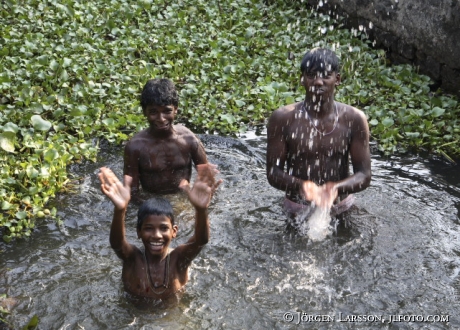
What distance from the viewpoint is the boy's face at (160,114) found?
5180 millimetres

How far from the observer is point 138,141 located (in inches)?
213

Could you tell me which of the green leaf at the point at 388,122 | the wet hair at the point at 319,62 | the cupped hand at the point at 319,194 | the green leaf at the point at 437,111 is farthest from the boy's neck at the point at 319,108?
the green leaf at the point at 437,111

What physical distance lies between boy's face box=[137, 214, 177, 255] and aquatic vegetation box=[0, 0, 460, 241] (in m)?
1.35

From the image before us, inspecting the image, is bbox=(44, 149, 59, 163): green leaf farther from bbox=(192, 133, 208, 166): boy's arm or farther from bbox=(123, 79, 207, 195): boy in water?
bbox=(192, 133, 208, 166): boy's arm

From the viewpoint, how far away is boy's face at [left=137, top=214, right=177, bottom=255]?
392cm

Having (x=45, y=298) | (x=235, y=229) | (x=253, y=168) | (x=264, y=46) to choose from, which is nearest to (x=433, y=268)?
(x=235, y=229)

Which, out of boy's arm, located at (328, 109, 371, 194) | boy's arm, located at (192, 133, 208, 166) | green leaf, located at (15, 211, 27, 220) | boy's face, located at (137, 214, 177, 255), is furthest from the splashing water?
green leaf, located at (15, 211, 27, 220)

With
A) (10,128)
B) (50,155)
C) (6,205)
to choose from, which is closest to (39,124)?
(10,128)

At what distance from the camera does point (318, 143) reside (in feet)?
16.5

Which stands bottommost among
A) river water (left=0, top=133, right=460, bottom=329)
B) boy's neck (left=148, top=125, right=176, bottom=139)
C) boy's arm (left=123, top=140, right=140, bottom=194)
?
river water (left=0, top=133, right=460, bottom=329)

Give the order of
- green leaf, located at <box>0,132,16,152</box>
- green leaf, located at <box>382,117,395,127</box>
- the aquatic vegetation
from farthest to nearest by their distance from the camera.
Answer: green leaf, located at <box>382,117,395,127</box>
the aquatic vegetation
green leaf, located at <box>0,132,16,152</box>

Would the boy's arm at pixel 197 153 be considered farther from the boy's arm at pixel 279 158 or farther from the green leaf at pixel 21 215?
the green leaf at pixel 21 215

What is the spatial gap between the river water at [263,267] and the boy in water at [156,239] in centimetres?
15

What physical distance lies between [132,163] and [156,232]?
61.2 inches
